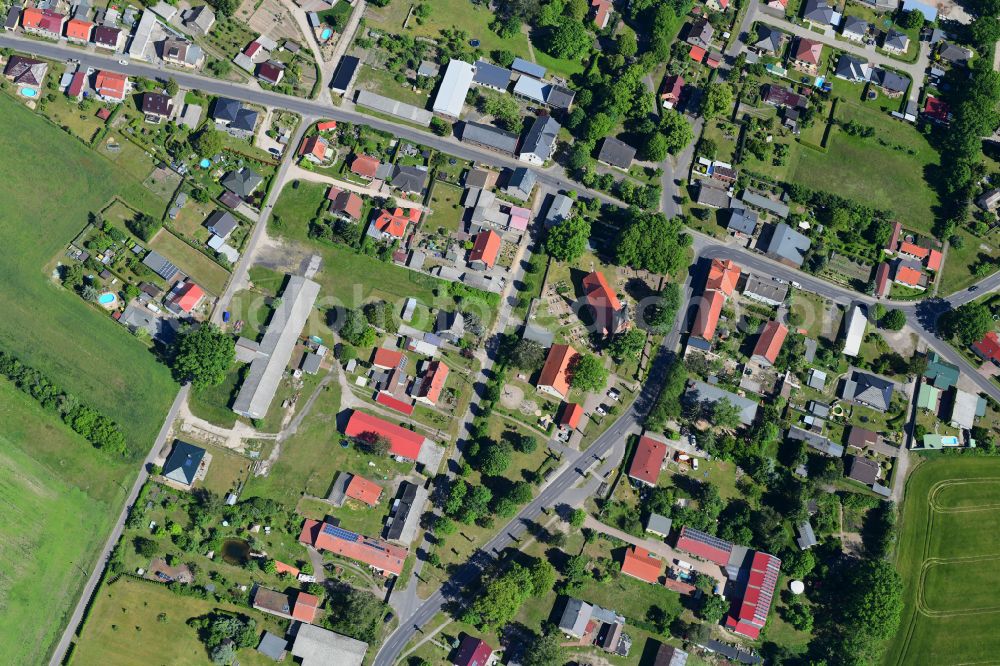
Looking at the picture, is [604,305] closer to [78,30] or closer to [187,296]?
[187,296]

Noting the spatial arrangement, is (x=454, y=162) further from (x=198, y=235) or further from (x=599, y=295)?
(x=198, y=235)

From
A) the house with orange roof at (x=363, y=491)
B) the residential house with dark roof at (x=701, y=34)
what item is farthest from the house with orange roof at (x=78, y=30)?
the residential house with dark roof at (x=701, y=34)

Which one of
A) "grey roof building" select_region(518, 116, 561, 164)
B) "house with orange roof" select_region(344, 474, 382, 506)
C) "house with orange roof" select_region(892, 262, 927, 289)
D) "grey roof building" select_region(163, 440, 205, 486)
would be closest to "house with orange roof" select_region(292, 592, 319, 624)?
"house with orange roof" select_region(344, 474, 382, 506)

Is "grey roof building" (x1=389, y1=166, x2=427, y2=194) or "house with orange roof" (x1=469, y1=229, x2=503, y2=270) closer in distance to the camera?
"house with orange roof" (x1=469, y1=229, x2=503, y2=270)

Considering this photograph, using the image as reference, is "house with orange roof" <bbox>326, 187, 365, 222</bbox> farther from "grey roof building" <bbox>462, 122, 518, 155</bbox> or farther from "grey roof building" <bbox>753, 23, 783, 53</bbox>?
"grey roof building" <bbox>753, 23, 783, 53</bbox>

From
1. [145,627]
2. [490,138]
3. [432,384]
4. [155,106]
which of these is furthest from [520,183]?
[145,627]

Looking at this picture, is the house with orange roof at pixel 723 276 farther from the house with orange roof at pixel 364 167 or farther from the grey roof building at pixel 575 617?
the house with orange roof at pixel 364 167
